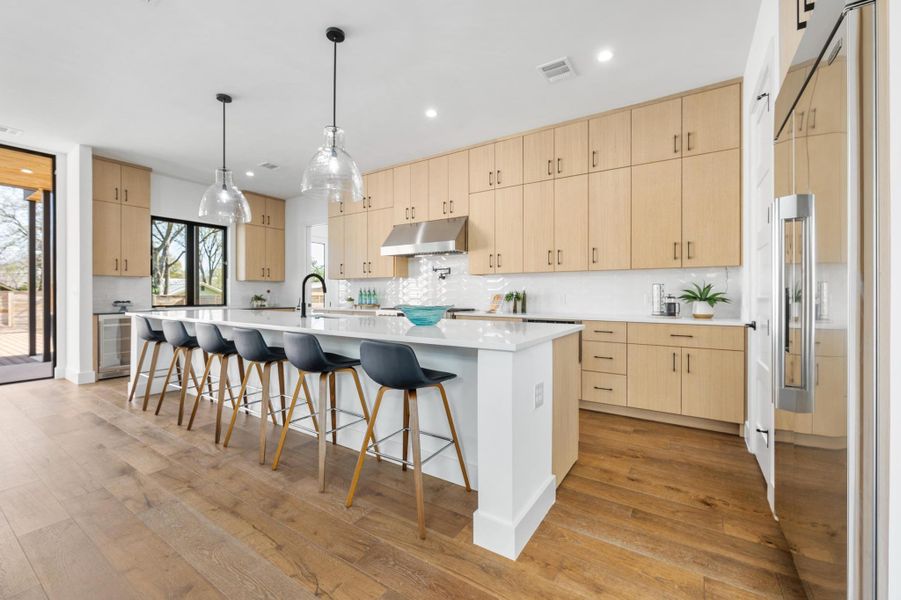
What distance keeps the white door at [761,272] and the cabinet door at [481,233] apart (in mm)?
2411

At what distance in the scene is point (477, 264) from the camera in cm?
468

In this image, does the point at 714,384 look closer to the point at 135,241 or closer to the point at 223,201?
the point at 223,201

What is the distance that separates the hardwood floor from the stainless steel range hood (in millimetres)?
2673

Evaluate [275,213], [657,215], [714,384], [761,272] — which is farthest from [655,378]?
[275,213]

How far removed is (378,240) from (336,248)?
34.9 inches

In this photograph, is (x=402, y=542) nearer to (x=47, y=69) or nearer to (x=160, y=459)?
(x=160, y=459)

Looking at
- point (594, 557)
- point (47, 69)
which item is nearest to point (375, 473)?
point (594, 557)

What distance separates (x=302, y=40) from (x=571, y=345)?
2.73 m

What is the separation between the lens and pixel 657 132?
140 inches

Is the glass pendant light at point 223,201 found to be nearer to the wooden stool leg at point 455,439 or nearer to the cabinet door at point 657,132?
the wooden stool leg at point 455,439

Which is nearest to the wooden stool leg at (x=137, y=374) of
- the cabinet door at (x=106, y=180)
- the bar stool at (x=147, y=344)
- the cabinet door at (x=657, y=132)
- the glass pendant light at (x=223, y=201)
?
the bar stool at (x=147, y=344)

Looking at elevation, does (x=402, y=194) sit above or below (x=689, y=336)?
above

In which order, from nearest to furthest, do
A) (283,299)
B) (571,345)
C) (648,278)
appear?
(571,345) < (648,278) < (283,299)

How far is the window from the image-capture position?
5.82 metres
